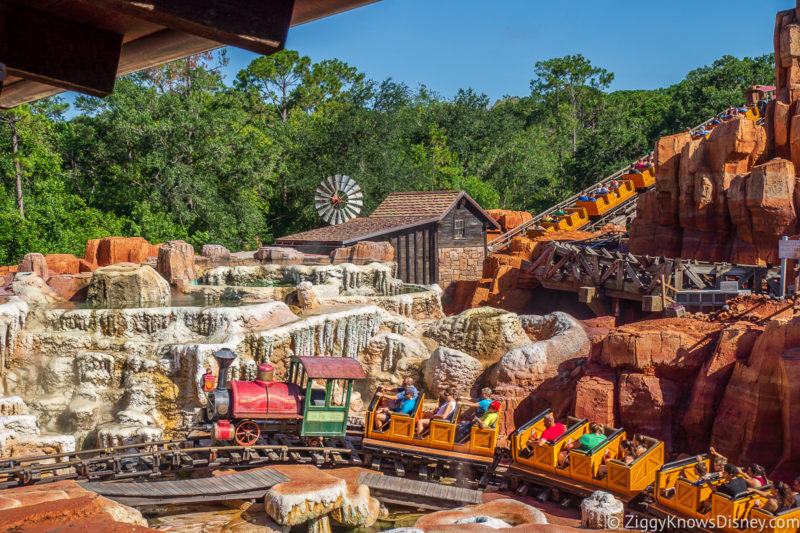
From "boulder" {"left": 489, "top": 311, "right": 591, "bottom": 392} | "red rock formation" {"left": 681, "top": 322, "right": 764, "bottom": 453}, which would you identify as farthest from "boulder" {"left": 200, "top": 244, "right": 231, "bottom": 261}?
"red rock formation" {"left": 681, "top": 322, "right": 764, "bottom": 453}

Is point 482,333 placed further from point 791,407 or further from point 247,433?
point 791,407

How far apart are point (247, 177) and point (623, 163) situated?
764 inches

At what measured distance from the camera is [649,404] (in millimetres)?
14242

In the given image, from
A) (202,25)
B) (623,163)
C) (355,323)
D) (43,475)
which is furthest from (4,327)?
(623,163)

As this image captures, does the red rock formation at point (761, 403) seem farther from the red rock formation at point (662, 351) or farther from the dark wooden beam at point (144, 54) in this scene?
the dark wooden beam at point (144, 54)

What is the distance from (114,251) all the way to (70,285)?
139 inches

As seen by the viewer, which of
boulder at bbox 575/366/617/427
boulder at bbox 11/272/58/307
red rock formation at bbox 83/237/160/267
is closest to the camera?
boulder at bbox 575/366/617/427

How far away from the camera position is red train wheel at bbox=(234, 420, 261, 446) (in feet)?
43.0

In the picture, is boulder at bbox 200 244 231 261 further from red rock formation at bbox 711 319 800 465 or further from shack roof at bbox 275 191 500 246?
red rock formation at bbox 711 319 800 465

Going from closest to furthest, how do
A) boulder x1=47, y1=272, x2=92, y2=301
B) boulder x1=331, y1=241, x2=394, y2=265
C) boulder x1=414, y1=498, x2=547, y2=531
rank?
boulder x1=414, y1=498, x2=547, y2=531, boulder x1=47, y1=272, x2=92, y2=301, boulder x1=331, y1=241, x2=394, y2=265

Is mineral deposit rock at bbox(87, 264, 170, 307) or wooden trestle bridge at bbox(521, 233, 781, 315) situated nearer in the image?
wooden trestle bridge at bbox(521, 233, 781, 315)

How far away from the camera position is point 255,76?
48.3 m

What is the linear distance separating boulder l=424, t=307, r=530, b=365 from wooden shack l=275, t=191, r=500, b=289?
7.30 metres

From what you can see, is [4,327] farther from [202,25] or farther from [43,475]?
[202,25]
